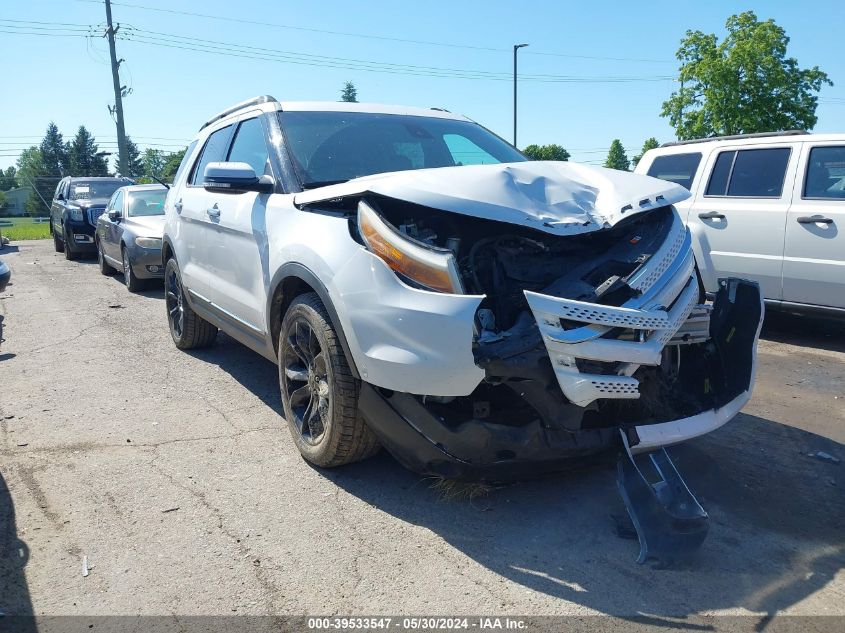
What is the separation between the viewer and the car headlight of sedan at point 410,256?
114 inches

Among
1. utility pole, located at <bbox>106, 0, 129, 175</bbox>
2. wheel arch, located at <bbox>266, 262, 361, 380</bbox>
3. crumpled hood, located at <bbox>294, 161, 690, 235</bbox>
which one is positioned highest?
utility pole, located at <bbox>106, 0, 129, 175</bbox>

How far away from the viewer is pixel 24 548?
309 centimetres

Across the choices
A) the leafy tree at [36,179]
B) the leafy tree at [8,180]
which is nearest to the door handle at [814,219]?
the leafy tree at [36,179]

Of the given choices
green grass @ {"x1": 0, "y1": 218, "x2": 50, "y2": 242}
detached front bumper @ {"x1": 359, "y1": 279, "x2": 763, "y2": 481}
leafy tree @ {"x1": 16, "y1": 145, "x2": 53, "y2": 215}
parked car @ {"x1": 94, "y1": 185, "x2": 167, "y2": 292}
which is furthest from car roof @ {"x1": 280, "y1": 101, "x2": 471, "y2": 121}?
leafy tree @ {"x1": 16, "y1": 145, "x2": 53, "y2": 215}

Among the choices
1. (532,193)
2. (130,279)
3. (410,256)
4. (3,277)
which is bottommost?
(130,279)

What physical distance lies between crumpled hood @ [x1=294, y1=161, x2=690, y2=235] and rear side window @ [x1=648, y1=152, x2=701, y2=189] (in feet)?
14.7

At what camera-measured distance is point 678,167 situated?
7.77 metres

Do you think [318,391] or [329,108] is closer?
[318,391]

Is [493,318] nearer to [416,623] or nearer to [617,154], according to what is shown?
[416,623]

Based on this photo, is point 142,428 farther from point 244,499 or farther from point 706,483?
point 706,483

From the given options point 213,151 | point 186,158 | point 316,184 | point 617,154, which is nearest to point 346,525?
point 316,184

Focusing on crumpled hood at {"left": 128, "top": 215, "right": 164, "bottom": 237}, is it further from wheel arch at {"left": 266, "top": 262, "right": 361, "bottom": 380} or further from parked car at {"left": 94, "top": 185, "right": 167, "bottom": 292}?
wheel arch at {"left": 266, "top": 262, "right": 361, "bottom": 380}

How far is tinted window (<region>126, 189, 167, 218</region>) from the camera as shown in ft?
38.1

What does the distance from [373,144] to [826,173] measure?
15.0 ft
